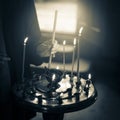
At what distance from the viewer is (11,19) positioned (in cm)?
224

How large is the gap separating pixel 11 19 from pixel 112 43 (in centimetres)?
376

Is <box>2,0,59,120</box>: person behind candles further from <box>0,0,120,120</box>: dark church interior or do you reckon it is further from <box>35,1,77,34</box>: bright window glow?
<box>35,1,77,34</box>: bright window glow

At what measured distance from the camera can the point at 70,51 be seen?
5.18 m

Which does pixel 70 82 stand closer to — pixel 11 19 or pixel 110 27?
pixel 11 19

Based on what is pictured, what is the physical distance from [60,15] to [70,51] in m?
1.10

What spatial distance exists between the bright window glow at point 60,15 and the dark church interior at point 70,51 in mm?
31

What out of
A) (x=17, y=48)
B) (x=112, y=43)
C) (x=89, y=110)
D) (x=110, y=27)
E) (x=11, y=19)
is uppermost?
(x=11, y=19)

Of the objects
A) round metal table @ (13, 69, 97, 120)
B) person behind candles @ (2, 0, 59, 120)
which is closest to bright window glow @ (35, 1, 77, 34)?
person behind candles @ (2, 0, 59, 120)

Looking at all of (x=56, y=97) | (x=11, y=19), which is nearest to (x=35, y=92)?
(x=56, y=97)

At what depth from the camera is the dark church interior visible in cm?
225

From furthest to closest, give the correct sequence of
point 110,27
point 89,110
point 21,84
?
point 110,27 < point 89,110 < point 21,84

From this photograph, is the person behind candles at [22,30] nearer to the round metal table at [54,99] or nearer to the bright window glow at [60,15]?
the round metal table at [54,99]

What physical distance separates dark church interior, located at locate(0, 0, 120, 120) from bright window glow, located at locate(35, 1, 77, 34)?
0.10ft

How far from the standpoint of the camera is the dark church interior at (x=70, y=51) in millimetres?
2246
